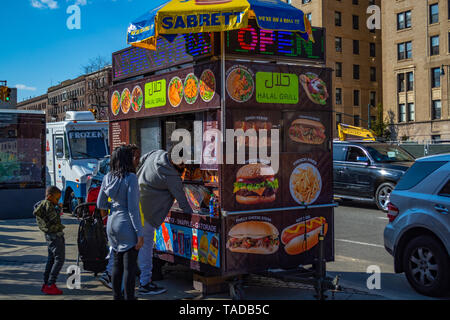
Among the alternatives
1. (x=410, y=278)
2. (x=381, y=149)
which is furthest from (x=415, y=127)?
(x=410, y=278)

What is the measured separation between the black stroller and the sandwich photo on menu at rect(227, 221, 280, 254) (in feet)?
6.43

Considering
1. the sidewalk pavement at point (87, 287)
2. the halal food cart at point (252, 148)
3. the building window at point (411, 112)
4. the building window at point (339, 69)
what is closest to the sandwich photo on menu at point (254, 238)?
the halal food cart at point (252, 148)

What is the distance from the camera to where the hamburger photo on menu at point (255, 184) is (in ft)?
20.9

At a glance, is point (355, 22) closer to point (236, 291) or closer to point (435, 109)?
point (435, 109)

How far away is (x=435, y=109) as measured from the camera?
5081cm

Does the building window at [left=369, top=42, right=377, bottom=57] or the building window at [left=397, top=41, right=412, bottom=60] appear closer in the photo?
the building window at [left=397, top=41, right=412, bottom=60]

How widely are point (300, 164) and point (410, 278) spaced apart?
2.06m

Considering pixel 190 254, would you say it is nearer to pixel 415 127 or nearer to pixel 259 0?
pixel 259 0

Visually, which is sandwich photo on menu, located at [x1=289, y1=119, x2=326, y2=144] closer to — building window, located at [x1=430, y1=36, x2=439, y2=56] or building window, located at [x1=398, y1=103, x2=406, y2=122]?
building window, located at [x1=430, y1=36, x2=439, y2=56]

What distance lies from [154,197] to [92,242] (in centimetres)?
120

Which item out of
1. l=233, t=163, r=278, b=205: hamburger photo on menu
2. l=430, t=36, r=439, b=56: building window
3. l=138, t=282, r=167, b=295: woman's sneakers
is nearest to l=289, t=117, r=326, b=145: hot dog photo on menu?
l=233, t=163, r=278, b=205: hamburger photo on menu

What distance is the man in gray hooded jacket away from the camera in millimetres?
6598

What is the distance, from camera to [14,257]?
30.6 feet

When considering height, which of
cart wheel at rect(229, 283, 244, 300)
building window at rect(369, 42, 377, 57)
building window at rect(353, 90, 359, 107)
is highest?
building window at rect(369, 42, 377, 57)
